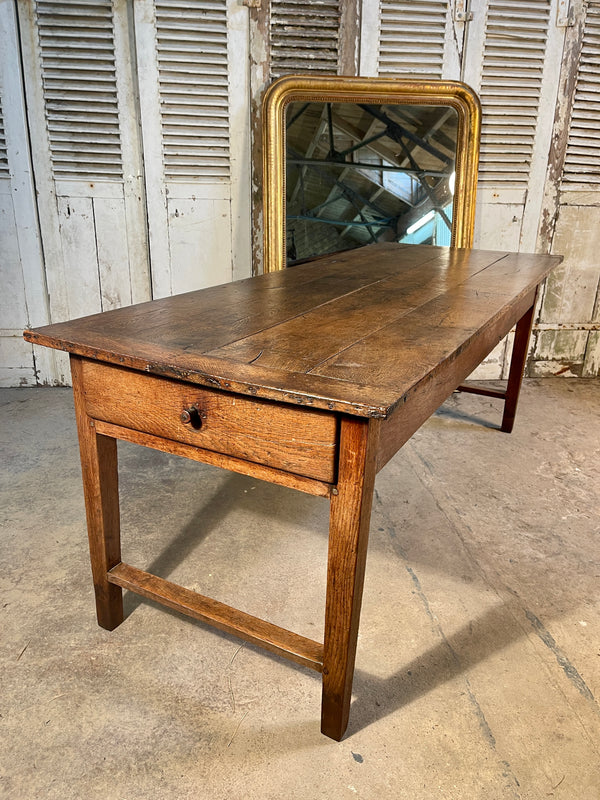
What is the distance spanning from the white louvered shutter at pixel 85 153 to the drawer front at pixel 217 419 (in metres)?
2.28

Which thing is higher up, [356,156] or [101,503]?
[356,156]

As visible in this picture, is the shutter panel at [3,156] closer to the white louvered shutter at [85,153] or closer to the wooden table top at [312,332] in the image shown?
the white louvered shutter at [85,153]

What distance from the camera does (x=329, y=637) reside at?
1.33 meters

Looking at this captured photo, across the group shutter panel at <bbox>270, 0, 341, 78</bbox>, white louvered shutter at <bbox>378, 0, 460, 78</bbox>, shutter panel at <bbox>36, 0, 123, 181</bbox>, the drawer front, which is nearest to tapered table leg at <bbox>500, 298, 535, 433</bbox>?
white louvered shutter at <bbox>378, 0, 460, 78</bbox>

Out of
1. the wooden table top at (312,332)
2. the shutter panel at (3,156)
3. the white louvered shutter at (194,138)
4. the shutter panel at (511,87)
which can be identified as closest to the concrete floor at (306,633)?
the wooden table top at (312,332)

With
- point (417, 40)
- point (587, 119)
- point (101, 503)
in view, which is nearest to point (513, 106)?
point (587, 119)

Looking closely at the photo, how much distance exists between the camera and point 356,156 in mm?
3285

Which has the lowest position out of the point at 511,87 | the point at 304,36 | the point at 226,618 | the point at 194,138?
the point at 226,618

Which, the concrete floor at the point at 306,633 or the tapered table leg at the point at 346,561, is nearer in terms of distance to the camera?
the tapered table leg at the point at 346,561

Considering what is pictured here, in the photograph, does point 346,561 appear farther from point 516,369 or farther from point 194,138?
point 194,138

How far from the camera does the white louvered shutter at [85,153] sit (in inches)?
124

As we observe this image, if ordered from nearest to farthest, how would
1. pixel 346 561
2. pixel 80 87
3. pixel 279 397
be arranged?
pixel 279 397
pixel 346 561
pixel 80 87

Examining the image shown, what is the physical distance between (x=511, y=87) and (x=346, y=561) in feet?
10.5

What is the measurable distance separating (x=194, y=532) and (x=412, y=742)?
108cm
